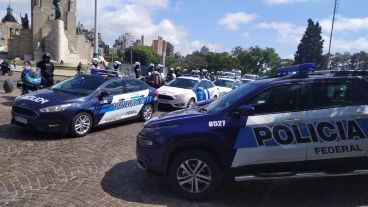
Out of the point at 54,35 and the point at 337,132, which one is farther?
the point at 54,35

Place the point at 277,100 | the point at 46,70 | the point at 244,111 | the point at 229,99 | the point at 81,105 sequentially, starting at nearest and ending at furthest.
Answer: the point at 244,111, the point at 277,100, the point at 229,99, the point at 81,105, the point at 46,70

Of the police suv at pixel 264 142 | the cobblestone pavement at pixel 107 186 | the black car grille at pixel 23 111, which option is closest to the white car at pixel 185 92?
→ the black car grille at pixel 23 111

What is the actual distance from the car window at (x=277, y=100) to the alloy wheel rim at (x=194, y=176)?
1.10 metres

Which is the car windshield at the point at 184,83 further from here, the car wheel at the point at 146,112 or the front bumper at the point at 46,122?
the front bumper at the point at 46,122

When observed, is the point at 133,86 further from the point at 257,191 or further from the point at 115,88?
the point at 257,191

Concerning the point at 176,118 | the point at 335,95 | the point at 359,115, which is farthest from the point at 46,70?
the point at 359,115

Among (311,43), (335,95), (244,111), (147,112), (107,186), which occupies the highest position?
(311,43)

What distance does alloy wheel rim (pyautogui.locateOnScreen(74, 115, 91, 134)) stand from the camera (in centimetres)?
890

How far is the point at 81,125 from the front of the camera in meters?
9.02

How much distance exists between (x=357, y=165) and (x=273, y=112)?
1.38 meters

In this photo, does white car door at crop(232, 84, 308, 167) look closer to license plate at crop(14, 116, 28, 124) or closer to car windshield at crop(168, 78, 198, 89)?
license plate at crop(14, 116, 28, 124)

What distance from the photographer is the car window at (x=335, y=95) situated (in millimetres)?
5547

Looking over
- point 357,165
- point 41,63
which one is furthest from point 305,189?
point 41,63

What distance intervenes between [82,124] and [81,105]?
1.49ft
